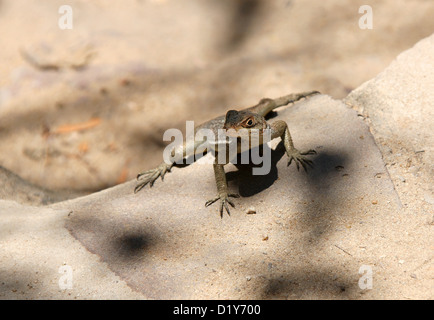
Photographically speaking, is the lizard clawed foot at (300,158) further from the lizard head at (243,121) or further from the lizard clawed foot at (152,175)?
the lizard clawed foot at (152,175)

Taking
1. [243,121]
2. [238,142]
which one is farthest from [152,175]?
[243,121]

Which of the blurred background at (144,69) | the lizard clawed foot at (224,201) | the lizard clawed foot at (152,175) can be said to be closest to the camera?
the lizard clawed foot at (224,201)

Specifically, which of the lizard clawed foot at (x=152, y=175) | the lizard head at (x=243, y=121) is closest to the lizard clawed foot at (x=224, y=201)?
the lizard head at (x=243, y=121)

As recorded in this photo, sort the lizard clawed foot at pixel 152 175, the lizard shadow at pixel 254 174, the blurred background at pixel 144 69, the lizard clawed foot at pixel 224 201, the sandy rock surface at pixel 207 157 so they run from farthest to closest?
1. the blurred background at pixel 144 69
2. the lizard clawed foot at pixel 152 175
3. the lizard shadow at pixel 254 174
4. the lizard clawed foot at pixel 224 201
5. the sandy rock surface at pixel 207 157

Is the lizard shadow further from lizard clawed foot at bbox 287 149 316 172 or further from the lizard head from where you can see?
the lizard head

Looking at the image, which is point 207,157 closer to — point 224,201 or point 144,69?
point 224,201

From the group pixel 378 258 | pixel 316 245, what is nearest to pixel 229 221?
pixel 316 245

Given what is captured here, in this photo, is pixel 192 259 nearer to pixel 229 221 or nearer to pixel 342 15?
pixel 229 221
